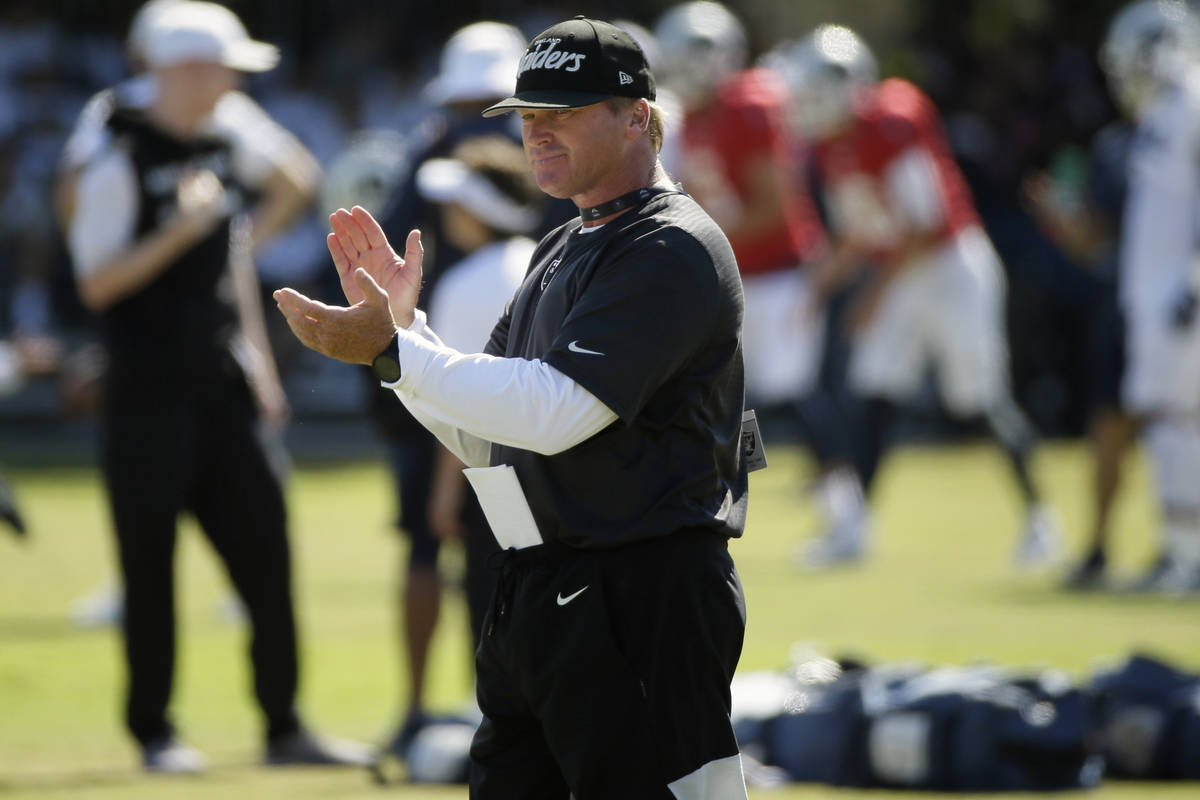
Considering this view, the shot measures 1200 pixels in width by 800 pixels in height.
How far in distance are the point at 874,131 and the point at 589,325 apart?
25.4 ft

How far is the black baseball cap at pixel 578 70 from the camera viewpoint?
3.39 meters

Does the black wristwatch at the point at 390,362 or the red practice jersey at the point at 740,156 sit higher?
the black wristwatch at the point at 390,362

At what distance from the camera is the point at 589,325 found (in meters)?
3.27

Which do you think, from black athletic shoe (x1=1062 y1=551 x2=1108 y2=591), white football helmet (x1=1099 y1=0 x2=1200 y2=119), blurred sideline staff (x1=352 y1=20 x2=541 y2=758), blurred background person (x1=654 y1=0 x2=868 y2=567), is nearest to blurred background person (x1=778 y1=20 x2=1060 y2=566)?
blurred background person (x1=654 y1=0 x2=868 y2=567)

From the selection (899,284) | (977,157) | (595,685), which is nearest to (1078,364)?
(977,157)

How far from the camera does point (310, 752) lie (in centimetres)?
620

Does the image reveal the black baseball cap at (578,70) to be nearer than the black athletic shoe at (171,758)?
Yes

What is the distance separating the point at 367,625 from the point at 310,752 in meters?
2.60

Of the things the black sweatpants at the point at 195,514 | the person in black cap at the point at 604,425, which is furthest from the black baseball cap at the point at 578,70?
the black sweatpants at the point at 195,514

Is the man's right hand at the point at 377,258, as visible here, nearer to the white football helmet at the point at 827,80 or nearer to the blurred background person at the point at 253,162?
the blurred background person at the point at 253,162

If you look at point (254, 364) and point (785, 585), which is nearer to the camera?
point (254, 364)

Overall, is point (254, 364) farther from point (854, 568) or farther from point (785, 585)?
point (854, 568)

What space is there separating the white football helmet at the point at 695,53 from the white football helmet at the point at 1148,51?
95.2 inches

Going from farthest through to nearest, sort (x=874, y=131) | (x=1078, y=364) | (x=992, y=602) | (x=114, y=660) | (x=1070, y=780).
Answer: (x=1078, y=364)
(x=874, y=131)
(x=992, y=602)
(x=114, y=660)
(x=1070, y=780)
